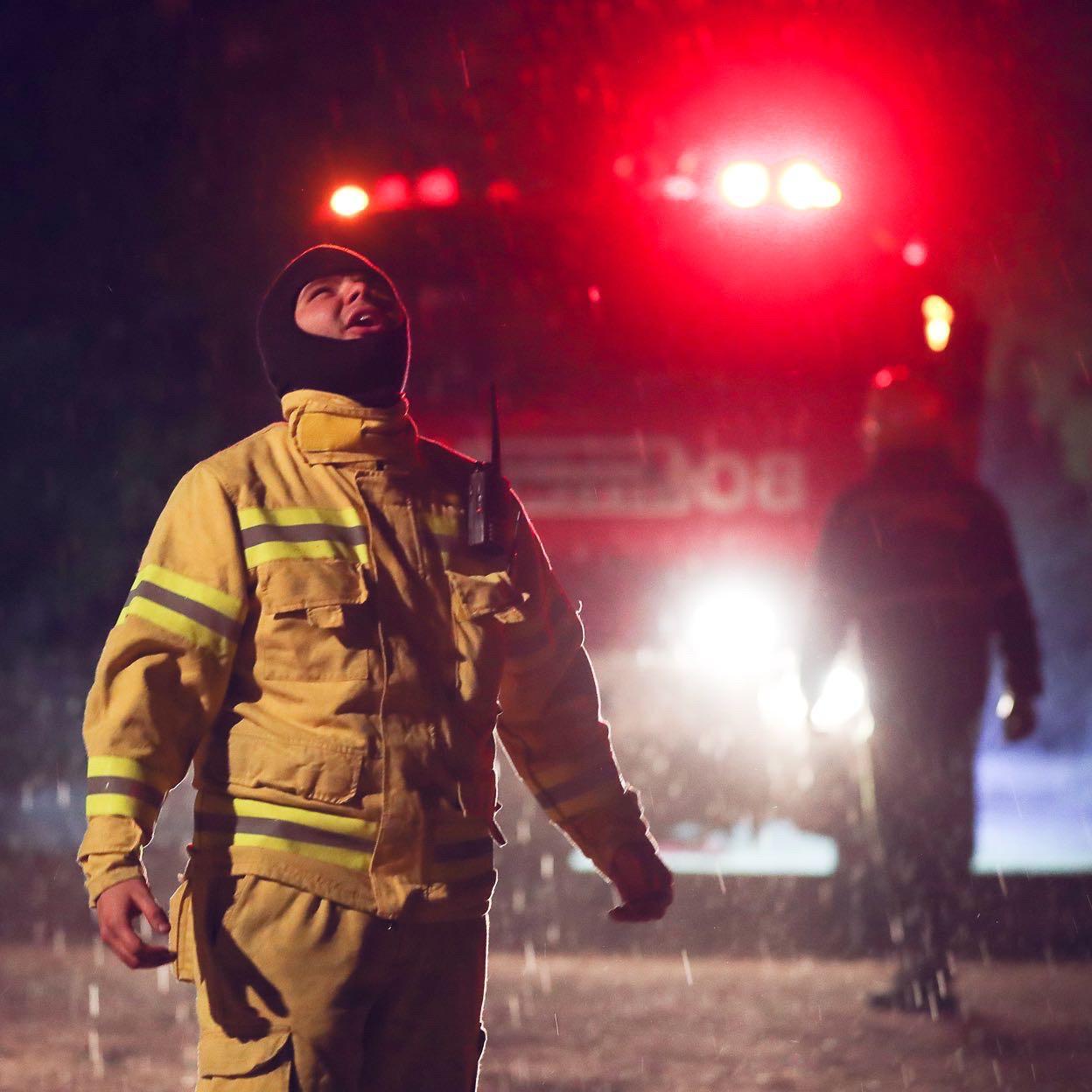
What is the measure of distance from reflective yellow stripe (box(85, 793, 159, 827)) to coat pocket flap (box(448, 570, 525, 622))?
Answer: 1.86ft

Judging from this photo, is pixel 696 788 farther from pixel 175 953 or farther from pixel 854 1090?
pixel 175 953

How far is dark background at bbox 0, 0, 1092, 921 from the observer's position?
16.4 metres

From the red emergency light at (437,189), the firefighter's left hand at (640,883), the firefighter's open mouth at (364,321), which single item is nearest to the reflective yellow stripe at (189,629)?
the firefighter's open mouth at (364,321)

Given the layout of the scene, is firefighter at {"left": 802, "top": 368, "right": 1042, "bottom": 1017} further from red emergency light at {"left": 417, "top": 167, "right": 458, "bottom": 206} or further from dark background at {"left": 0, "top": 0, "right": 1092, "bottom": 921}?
dark background at {"left": 0, "top": 0, "right": 1092, "bottom": 921}

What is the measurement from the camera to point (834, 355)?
328 inches

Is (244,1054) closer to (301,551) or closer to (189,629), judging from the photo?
(189,629)

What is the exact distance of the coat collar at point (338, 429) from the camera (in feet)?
9.32

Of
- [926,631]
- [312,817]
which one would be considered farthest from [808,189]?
[312,817]

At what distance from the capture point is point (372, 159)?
16734 mm

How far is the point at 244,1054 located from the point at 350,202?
6.49m

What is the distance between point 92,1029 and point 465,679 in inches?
118

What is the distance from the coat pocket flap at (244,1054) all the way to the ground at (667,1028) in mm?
2213

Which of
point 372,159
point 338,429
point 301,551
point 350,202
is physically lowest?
point 301,551

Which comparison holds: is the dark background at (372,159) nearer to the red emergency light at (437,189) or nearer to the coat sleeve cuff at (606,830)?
the red emergency light at (437,189)
